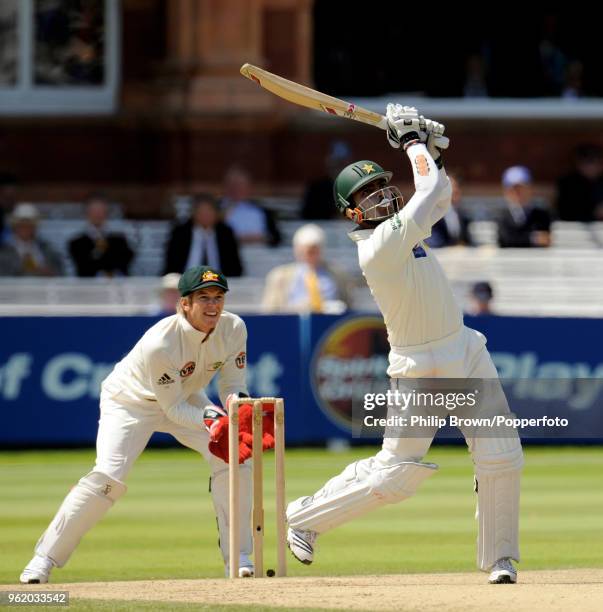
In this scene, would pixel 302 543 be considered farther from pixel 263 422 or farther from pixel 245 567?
pixel 263 422

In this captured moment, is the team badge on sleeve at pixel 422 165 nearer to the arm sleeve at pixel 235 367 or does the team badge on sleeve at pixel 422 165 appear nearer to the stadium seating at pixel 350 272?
the arm sleeve at pixel 235 367

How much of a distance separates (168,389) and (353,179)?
56.5 inches

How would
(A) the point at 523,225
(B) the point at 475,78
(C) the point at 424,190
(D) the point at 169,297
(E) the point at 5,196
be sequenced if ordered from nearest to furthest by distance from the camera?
A: 1. (C) the point at 424,190
2. (D) the point at 169,297
3. (A) the point at 523,225
4. (E) the point at 5,196
5. (B) the point at 475,78

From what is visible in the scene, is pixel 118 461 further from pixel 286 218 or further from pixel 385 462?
pixel 286 218

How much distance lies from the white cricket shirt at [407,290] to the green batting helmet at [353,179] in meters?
0.23

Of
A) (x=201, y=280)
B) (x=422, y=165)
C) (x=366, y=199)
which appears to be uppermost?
(x=422, y=165)

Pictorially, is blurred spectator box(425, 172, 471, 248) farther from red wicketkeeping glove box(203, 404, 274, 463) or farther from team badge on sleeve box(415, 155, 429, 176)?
team badge on sleeve box(415, 155, 429, 176)

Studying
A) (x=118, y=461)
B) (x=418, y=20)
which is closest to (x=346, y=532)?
(x=118, y=461)

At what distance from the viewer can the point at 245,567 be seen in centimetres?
921

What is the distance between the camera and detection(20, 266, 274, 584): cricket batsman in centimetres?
916

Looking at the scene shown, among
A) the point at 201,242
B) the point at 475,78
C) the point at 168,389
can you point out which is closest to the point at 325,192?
the point at 201,242

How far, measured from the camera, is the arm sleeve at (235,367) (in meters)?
9.43

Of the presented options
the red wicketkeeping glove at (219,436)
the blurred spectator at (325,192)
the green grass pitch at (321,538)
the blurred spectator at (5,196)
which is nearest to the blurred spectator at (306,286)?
the green grass pitch at (321,538)

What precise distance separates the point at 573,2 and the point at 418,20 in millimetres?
1955
